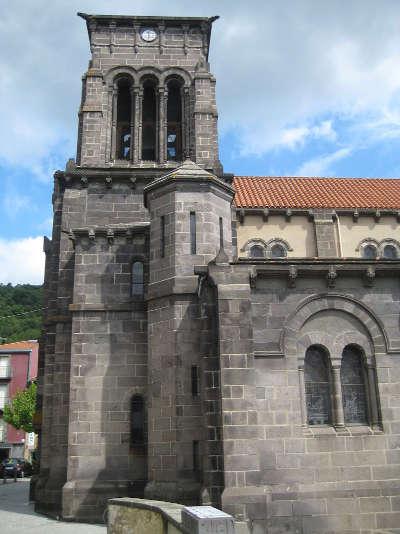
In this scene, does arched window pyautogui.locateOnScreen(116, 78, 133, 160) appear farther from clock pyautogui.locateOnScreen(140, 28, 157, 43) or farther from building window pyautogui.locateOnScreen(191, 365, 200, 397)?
building window pyautogui.locateOnScreen(191, 365, 200, 397)

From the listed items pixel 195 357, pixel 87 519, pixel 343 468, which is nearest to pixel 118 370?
pixel 195 357

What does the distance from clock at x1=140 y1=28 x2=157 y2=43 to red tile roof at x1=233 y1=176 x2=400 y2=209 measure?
25.0 ft

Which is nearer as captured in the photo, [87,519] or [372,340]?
[372,340]

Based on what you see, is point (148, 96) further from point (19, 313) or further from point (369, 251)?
point (19, 313)

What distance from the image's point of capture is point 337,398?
44.9 ft

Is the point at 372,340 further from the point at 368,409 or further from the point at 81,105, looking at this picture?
the point at 81,105

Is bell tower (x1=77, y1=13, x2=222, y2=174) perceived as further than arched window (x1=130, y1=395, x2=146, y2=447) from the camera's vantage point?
Yes

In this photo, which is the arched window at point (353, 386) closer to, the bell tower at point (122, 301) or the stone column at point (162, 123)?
the bell tower at point (122, 301)

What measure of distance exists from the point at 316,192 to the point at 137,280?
11.4 meters

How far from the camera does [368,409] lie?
13.8 meters

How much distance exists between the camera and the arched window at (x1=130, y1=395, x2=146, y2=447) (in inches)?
651

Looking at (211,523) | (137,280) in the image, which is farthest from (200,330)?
(211,523)

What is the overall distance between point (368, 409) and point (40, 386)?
12.2m

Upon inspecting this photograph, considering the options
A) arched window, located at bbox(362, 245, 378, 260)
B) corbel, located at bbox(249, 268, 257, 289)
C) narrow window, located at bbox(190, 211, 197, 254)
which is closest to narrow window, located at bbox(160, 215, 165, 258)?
narrow window, located at bbox(190, 211, 197, 254)
